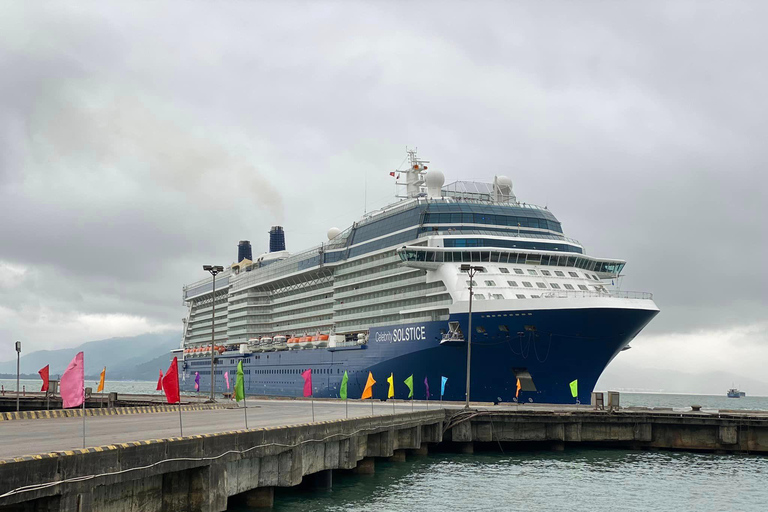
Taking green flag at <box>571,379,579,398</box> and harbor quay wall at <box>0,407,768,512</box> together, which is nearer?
harbor quay wall at <box>0,407,768,512</box>

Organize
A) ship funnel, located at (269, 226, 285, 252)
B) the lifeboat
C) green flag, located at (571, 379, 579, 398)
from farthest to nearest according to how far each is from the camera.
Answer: ship funnel, located at (269, 226, 285, 252) → the lifeboat → green flag, located at (571, 379, 579, 398)

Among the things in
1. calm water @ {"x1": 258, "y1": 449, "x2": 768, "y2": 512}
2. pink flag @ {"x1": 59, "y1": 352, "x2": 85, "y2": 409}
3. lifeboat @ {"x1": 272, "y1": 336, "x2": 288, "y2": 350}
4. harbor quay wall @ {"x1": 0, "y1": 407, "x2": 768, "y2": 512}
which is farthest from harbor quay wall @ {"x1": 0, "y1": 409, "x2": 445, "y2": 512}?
lifeboat @ {"x1": 272, "y1": 336, "x2": 288, "y2": 350}

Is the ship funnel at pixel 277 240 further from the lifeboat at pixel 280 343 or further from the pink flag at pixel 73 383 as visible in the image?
the pink flag at pixel 73 383

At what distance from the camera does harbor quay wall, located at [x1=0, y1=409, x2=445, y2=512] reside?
1380 centimetres

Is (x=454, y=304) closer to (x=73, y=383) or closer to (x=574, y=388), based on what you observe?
(x=574, y=388)

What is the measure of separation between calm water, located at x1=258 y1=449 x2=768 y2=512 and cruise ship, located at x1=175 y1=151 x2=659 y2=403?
10946 mm

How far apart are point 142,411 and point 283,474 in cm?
1734

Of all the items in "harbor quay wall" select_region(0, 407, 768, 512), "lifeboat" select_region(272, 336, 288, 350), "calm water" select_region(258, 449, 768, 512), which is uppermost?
"lifeboat" select_region(272, 336, 288, 350)

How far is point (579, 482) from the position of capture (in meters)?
31.6

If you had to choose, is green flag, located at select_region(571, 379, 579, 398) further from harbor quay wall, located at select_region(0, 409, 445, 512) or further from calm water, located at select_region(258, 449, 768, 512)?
harbor quay wall, located at select_region(0, 409, 445, 512)

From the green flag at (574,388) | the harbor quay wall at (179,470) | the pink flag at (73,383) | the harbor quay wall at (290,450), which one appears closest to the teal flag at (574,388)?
the green flag at (574,388)

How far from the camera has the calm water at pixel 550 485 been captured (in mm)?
26391

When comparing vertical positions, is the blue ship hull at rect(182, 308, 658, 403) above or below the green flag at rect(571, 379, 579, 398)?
above

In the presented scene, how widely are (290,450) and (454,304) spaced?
1219 inches
